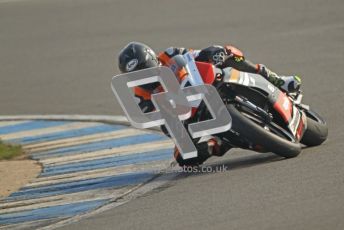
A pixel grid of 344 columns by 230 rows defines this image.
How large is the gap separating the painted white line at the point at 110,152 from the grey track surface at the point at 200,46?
46.6 inches

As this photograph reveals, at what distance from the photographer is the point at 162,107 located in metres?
9.31

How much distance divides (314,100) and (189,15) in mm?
6286

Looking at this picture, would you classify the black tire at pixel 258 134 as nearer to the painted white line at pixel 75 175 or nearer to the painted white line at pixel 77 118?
the painted white line at pixel 75 175

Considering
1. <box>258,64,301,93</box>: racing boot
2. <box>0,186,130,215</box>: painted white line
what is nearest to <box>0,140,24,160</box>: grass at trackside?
<box>0,186,130,215</box>: painted white line

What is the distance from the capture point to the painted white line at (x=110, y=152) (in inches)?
438

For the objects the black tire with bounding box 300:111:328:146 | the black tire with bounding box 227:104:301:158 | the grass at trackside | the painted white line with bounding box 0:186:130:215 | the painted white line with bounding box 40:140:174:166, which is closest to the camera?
the black tire with bounding box 227:104:301:158

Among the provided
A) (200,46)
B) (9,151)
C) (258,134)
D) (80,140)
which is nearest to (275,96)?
(258,134)

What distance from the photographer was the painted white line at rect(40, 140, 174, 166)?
1112 centimetres

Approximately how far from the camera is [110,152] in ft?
37.2

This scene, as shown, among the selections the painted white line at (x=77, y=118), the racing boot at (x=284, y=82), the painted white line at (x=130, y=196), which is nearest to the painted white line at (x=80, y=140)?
the painted white line at (x=77, y=118)

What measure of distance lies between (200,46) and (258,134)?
748 cm

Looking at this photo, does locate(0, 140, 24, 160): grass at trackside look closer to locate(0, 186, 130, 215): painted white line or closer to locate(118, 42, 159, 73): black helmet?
locate(0, 186, 130, 215): painted white line

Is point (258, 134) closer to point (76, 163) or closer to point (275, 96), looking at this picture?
point (275, 96)

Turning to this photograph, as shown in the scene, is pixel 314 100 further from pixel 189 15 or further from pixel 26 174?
pixel 189 15
